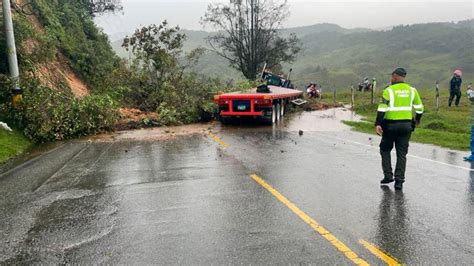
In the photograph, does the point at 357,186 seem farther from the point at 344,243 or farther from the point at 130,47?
the point at 130,47

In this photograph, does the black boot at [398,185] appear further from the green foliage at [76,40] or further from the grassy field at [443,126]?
the green foliage at [76,40]

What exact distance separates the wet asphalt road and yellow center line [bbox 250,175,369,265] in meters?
0.02

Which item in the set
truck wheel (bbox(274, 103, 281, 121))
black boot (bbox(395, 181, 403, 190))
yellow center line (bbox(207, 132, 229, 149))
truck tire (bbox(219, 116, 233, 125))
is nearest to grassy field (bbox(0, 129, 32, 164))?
yellow center line (bbox(207, 132, 229, 149))

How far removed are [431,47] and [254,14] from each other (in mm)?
146204

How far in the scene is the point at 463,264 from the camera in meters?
4.30

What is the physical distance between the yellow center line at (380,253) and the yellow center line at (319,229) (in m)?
0.22

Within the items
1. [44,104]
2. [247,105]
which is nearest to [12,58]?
[44,104]

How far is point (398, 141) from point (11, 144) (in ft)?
33.2

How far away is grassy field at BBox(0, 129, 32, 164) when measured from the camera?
37.5 feet

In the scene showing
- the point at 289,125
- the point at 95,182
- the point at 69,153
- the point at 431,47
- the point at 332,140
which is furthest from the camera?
the point at 431,47

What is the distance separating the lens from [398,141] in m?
7.55

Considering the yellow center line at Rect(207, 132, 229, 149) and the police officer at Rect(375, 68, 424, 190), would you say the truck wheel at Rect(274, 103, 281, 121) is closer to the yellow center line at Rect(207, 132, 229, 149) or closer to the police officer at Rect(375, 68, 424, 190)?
the yellow center line at Rect(207, 132, 229, 149)

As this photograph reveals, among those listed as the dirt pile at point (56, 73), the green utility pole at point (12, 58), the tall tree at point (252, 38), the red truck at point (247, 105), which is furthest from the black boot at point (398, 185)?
the tall tree at point (252, 38)

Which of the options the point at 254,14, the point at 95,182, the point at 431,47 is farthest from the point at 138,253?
the point at 431,47
